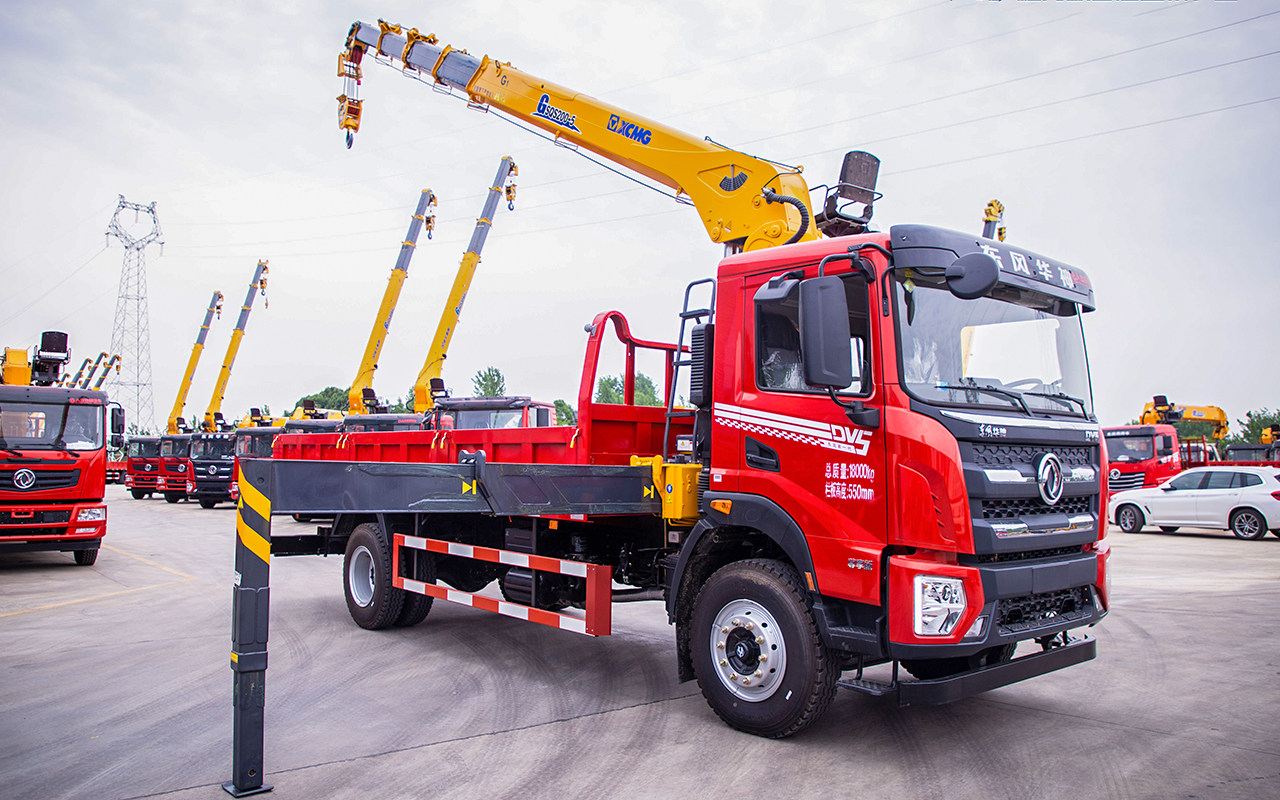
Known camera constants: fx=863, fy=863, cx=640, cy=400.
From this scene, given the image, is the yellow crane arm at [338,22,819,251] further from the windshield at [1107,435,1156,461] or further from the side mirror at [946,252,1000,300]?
the windshield at [1107,435,1156,461]

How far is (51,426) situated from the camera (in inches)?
491

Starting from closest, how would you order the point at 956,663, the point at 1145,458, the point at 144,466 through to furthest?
the point at 956,663 → the point at 1145,458 → the point at 144,466

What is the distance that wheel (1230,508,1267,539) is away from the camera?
1741 cm

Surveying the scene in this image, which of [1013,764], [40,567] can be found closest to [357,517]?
[1013,764]

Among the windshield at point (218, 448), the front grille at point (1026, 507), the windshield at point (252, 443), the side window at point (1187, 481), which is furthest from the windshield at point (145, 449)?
the front grille at point (1026, 507)

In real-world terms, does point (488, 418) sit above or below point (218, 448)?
above

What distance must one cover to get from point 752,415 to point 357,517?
527 cm

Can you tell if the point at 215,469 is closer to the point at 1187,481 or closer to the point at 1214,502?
the point at 1187,481

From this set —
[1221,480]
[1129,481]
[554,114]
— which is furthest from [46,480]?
[1129,481]

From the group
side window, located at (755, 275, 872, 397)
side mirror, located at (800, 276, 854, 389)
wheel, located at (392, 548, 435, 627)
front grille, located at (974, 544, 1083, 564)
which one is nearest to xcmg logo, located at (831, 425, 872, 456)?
side window, located at (755, 275, 872, 397)

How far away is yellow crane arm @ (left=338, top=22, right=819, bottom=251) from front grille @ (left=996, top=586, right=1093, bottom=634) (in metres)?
3.20

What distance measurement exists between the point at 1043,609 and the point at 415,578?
516cm

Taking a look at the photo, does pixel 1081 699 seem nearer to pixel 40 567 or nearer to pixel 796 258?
pixel 796 258

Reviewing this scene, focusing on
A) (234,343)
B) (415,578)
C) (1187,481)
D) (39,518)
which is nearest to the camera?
(415,578)
